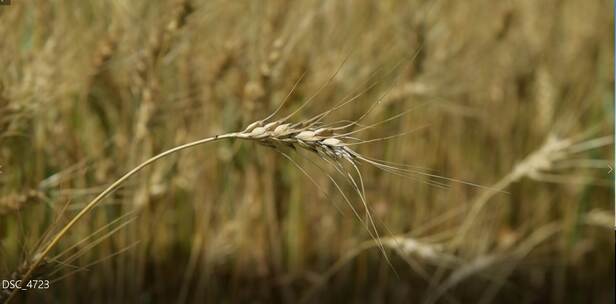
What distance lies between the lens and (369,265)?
5.82 ft

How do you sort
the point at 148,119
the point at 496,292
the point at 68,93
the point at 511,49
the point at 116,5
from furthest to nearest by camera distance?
the point at 511,49 < the point at 496,292 < the point at 68,93 < the point at 116,5 < the point at 148,119

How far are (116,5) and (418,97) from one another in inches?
31.9

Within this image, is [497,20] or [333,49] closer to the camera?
[333,49]

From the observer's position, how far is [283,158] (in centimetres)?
166

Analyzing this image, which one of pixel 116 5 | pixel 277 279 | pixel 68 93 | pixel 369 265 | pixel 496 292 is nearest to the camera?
pixel 116 5

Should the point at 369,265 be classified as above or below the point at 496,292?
above

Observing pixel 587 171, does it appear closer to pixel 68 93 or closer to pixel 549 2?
pixel 549 2

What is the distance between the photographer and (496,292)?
1942mm

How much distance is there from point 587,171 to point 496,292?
0.49 meters

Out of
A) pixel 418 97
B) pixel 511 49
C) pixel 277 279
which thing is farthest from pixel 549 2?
pixel 277 279

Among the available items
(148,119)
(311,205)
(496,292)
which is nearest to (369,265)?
(311,205)

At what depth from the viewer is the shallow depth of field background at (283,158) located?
4.34 ft

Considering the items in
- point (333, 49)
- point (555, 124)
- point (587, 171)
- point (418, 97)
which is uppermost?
point (333, 49)

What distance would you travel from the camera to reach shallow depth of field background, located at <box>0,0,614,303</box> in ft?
4.34
